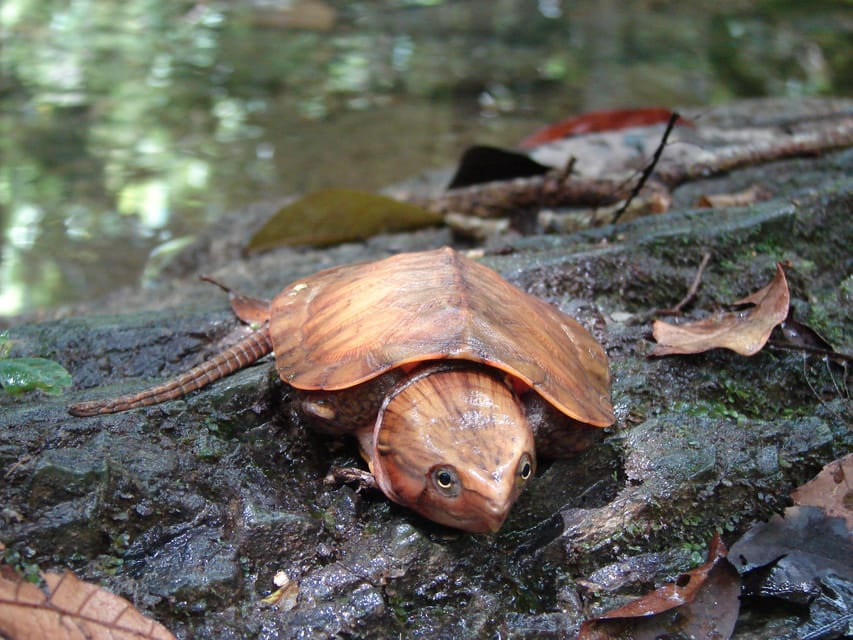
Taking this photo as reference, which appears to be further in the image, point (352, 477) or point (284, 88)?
point (284, 88)

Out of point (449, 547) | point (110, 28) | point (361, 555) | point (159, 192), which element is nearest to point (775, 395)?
point (449, 547)

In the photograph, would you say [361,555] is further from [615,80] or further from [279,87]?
[615,80]

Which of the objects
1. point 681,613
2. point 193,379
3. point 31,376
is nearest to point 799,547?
point 681,613

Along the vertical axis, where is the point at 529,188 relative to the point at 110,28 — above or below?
above

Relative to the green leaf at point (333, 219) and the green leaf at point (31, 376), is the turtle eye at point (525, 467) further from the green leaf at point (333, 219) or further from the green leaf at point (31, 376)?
the green leaf at point (333, 219)

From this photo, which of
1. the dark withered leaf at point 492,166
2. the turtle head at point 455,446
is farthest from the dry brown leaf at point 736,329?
the dark withered leaf at point 492,166

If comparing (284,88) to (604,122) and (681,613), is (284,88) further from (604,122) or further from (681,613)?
(681,613)

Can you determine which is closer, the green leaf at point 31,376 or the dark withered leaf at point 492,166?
the green leaf at point 31,376
